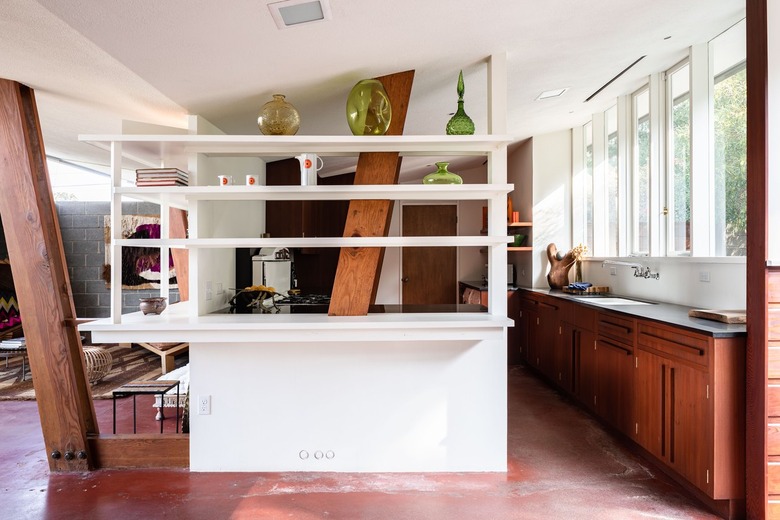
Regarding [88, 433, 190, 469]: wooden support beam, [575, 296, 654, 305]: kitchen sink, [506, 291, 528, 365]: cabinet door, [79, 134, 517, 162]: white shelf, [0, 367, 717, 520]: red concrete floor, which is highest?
[79, 134, 517, 162]: white shelf

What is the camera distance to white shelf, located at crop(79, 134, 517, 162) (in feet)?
8.21

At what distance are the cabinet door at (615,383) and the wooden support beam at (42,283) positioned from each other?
3.33 meters

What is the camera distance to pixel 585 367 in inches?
142

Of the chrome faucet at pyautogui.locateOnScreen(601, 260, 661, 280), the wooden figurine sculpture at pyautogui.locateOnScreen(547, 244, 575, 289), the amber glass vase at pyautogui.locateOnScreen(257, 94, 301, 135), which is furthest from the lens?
the wooden figurine sculpture at pyautogui.locateOnScreen(547, 244, 575, 289)

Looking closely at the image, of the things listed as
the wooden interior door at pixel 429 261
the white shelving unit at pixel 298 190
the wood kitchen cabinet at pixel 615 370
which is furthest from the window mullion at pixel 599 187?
the white shelving unit at pixel 298 190

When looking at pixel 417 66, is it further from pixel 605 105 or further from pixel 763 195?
pixel 605 105

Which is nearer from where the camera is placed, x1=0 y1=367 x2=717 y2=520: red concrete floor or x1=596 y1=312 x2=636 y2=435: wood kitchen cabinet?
x1=0 y1=367 x2=717 y2=520: red concrete floor

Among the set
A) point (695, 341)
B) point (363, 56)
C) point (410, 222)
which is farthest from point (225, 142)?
point (410, 222)

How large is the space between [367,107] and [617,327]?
2153mm

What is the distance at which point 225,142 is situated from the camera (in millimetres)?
2537

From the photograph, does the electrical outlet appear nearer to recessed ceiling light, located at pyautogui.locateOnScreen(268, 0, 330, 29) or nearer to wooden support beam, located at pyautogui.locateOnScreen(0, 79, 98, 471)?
wooden support beam, located at pyautogui.locateOnScreen(0, 79, 98, 471)

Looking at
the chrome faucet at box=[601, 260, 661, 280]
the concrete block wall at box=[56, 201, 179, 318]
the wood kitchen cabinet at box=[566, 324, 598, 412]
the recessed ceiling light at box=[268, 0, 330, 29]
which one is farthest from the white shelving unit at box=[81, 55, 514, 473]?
the concrete block wall at box=[56, 201, 179, 318]

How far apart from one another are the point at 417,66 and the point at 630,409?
2536mm

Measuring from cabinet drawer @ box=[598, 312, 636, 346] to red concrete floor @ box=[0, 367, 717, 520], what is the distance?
0.74m
